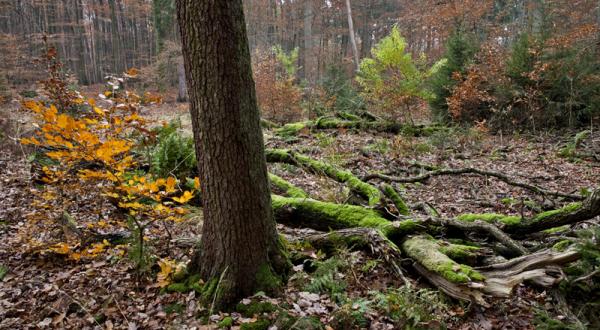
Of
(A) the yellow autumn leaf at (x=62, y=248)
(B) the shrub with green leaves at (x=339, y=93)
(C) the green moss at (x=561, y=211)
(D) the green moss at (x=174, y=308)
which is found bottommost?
(D) the green moss at (x=174, y=308)

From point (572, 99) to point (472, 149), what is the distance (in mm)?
3420

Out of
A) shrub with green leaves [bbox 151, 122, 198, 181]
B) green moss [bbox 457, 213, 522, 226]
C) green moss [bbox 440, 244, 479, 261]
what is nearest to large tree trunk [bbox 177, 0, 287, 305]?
green moss [bbox 440, 244, 479, 261]

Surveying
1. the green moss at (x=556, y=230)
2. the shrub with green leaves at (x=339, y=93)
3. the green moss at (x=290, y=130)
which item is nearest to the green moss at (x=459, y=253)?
the green moss at (x=556, y=230)

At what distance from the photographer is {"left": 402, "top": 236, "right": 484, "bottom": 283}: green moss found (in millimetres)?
3094

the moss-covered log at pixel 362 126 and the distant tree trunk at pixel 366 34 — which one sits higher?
the distant tree trunk at pixel 366 34

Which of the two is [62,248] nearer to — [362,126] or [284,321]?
[284,321]

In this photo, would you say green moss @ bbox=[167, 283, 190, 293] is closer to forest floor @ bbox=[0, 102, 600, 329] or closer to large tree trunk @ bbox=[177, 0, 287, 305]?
forest floor @ bbox=[0, 102, 600, 329]

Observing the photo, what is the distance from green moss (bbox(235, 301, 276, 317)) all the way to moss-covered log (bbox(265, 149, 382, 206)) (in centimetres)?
224

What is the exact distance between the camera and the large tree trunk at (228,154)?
8.93 ft

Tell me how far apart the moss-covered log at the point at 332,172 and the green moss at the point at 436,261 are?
1041mm

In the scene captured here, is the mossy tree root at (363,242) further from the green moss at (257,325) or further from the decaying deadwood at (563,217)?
the decaying deadwood at (563,217)

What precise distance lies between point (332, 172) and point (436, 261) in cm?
332

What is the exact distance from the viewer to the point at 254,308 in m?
→ 2.97

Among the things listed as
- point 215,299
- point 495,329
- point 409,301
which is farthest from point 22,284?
point 495,329
